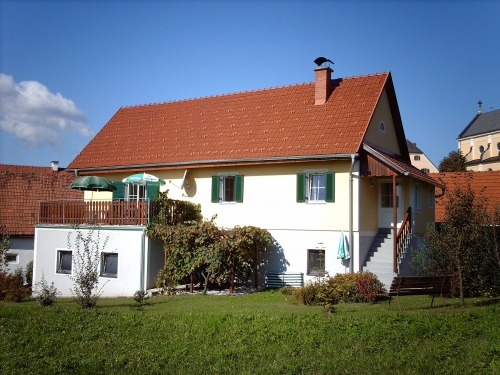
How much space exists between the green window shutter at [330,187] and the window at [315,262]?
1936 mm

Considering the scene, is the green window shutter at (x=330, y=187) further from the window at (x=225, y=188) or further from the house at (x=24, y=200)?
the house at (x=24, y=200)

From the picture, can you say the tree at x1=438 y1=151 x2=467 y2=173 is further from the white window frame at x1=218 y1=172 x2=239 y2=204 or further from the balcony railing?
the balcony railing

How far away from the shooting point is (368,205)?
1889 cm

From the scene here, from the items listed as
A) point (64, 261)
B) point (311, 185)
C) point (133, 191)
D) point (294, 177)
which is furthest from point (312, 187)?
point (64, 261)

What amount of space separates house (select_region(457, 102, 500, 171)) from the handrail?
5459 cm

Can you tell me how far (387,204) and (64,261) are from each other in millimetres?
13335

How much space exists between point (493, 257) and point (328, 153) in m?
6.22

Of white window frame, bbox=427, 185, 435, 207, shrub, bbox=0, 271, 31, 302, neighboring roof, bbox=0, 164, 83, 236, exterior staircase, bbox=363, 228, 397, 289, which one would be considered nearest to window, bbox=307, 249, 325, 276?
exterior staircase, bbox=363, 228, 397, 289

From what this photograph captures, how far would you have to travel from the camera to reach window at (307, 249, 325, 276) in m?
18.3

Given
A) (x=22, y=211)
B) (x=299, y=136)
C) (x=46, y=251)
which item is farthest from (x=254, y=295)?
(x=22, y=211)

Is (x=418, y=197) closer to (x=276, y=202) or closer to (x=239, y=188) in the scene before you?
(x=276, y=202)

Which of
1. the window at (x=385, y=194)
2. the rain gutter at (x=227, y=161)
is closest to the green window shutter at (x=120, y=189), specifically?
the rain gutter at (x=227, y=161)

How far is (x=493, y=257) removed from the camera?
1500 cm

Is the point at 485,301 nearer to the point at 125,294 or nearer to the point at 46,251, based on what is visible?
the point at 125,294
